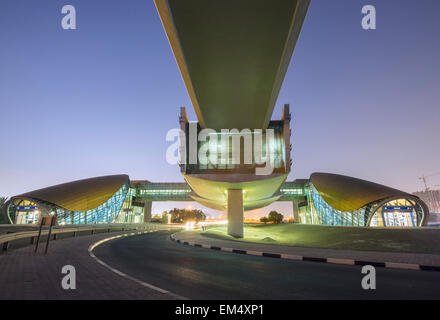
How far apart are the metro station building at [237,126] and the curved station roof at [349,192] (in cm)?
16

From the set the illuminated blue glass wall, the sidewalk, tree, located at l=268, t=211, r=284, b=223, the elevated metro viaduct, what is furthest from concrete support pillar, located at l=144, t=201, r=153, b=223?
the sidewalk

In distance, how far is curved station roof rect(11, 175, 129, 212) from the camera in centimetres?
4242

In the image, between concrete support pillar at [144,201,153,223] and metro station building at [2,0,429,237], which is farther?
concrete support pillar at [144,201,153,223]

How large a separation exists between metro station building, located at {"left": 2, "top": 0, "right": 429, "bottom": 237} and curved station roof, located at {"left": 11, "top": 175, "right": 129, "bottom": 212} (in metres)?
0.18

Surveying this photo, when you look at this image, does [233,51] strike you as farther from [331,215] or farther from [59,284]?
[331,215]

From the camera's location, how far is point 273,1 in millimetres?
7520

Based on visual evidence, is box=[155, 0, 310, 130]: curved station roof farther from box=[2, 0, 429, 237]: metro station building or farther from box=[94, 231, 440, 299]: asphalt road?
box=[94, 231, 440, 299]: asphalt road

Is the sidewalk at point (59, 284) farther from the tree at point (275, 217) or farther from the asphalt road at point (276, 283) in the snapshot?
the tree at point (275, 217)

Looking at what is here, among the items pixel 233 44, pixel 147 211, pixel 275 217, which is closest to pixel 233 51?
pixel 233 44

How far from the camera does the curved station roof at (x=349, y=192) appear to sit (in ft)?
122

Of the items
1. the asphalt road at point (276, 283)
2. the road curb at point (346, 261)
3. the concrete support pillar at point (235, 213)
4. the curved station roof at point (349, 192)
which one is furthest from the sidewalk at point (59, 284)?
the curved station roof at point (349, 192)

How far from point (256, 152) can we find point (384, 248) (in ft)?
46.9

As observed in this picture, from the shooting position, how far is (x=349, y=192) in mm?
40969
